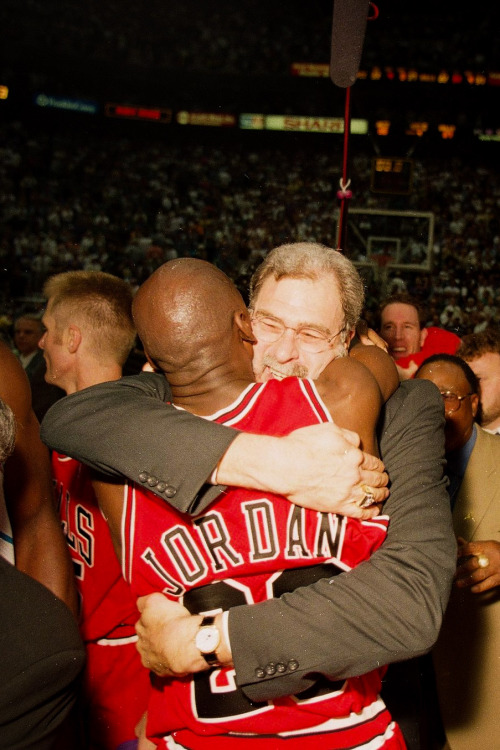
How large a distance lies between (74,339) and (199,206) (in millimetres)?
15907

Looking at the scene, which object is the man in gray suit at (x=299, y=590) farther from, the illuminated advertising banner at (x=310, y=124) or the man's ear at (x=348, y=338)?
the illuminated advertising banner at (x=310, y=124)

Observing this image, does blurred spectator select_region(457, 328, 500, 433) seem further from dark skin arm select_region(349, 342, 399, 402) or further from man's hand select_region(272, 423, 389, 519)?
man's hand select_region(272, 423, 389, 519)

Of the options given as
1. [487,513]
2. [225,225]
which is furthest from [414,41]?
[487,513]

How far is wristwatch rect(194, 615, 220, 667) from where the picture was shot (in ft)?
4.01

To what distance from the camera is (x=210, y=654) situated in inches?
48.5

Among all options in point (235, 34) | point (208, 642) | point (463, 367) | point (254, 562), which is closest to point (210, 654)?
point (208, 642)

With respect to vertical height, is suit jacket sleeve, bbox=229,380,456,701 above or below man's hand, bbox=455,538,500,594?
above

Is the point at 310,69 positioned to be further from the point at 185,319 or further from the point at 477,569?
the point at 185,319

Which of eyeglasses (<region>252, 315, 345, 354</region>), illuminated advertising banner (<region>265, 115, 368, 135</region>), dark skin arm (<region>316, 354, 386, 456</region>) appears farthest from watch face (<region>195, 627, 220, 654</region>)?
illuminated advertising banner (<region>265, 115, 368, 135</region>)

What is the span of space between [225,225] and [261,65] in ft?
24.3

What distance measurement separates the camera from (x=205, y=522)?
1.26m

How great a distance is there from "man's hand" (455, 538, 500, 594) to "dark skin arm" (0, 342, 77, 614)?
3.98 feet

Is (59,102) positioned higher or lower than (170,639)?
higher

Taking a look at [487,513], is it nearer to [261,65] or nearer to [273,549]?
[273,549]
